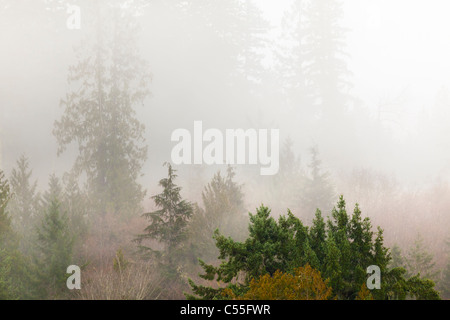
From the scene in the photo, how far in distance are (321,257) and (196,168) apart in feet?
46.9

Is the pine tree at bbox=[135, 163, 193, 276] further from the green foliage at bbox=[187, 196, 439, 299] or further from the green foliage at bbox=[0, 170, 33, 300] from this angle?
the green foliage at bbox=[187, 196, 439, 299]

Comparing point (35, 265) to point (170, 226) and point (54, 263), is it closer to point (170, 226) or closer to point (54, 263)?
point (54, 263)

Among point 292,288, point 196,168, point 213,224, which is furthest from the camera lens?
point 196,168

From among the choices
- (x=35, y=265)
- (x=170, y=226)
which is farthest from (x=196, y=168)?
(x=35, y=265)

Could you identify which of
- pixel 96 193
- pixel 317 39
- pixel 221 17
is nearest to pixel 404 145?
pixel 317 39

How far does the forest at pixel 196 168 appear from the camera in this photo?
3957 millimetres

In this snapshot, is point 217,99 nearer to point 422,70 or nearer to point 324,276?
point 324,276

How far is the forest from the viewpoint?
156 inches

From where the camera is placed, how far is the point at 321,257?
13.0 feet

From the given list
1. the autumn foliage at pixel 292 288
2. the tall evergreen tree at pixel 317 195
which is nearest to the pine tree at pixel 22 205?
the tall evergreen tree at pixel 317 195

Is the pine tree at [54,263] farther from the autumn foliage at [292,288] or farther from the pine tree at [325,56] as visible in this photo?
the pine tree at [325,56]

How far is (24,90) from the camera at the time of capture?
23906 mm

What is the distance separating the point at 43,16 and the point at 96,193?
16.1 metres

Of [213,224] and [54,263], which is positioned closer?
[54,263]
